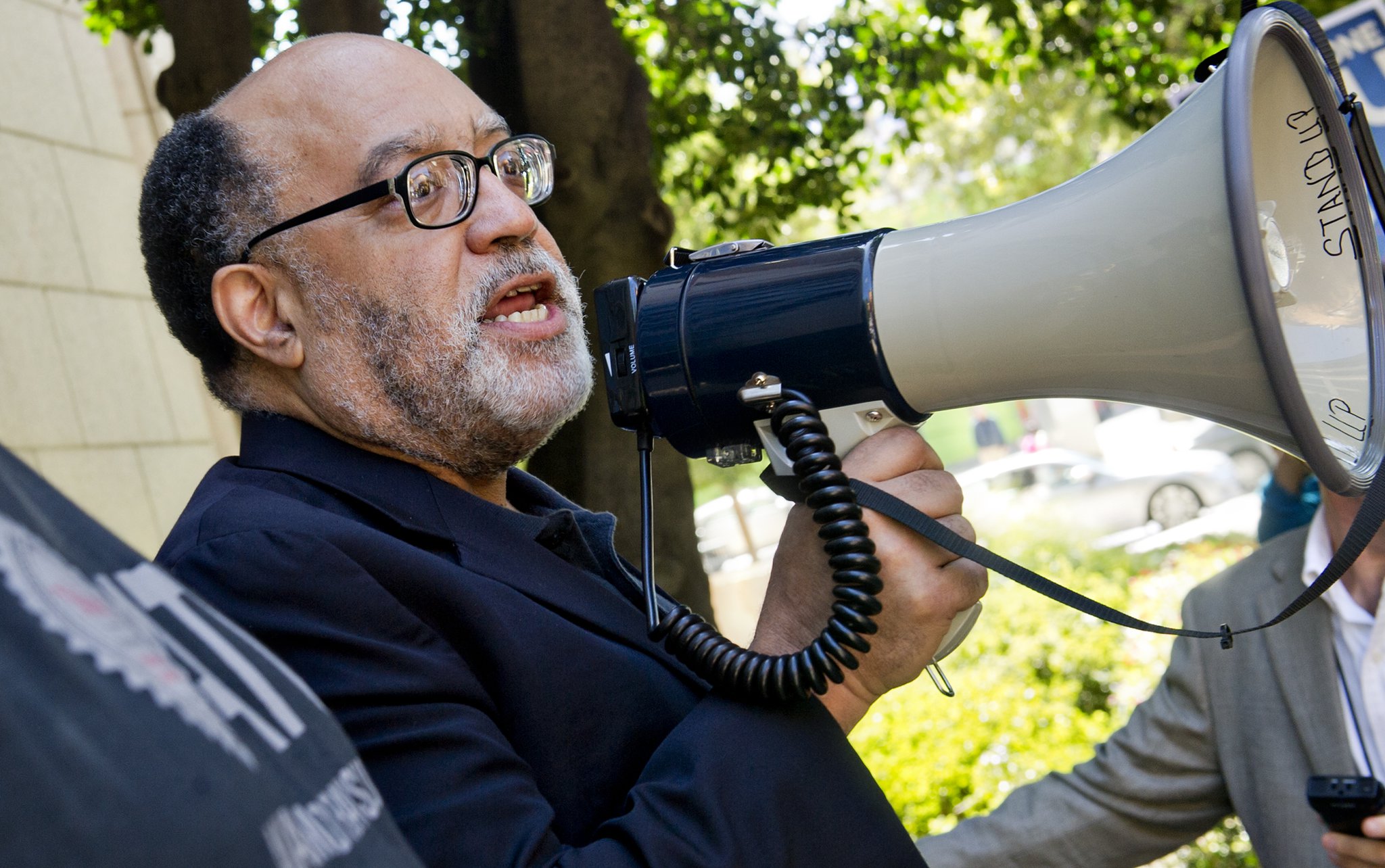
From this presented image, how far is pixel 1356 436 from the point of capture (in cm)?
137

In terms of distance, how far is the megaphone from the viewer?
121 centimetres

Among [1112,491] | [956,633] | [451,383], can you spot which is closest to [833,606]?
[956,633]

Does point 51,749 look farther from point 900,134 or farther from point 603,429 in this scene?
point 900,134

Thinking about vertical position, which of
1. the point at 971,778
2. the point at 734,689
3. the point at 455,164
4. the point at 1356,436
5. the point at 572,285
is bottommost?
the point at 971,778

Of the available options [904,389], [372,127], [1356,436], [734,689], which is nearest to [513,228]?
[372,127]

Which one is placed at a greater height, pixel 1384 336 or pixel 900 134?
pixel 900 134

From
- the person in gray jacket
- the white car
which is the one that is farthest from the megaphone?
the white car

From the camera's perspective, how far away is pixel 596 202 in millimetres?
3436

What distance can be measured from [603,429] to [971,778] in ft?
8.50

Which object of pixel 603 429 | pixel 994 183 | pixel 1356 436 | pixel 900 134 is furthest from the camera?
pixel 994 183

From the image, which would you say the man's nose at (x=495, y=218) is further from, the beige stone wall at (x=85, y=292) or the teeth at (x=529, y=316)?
the beige stone wall at (x=85, y=292)

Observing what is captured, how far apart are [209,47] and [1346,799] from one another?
3051 millimetres

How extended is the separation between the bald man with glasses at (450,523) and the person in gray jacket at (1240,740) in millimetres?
1159

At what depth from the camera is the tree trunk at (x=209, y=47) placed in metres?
3.13
